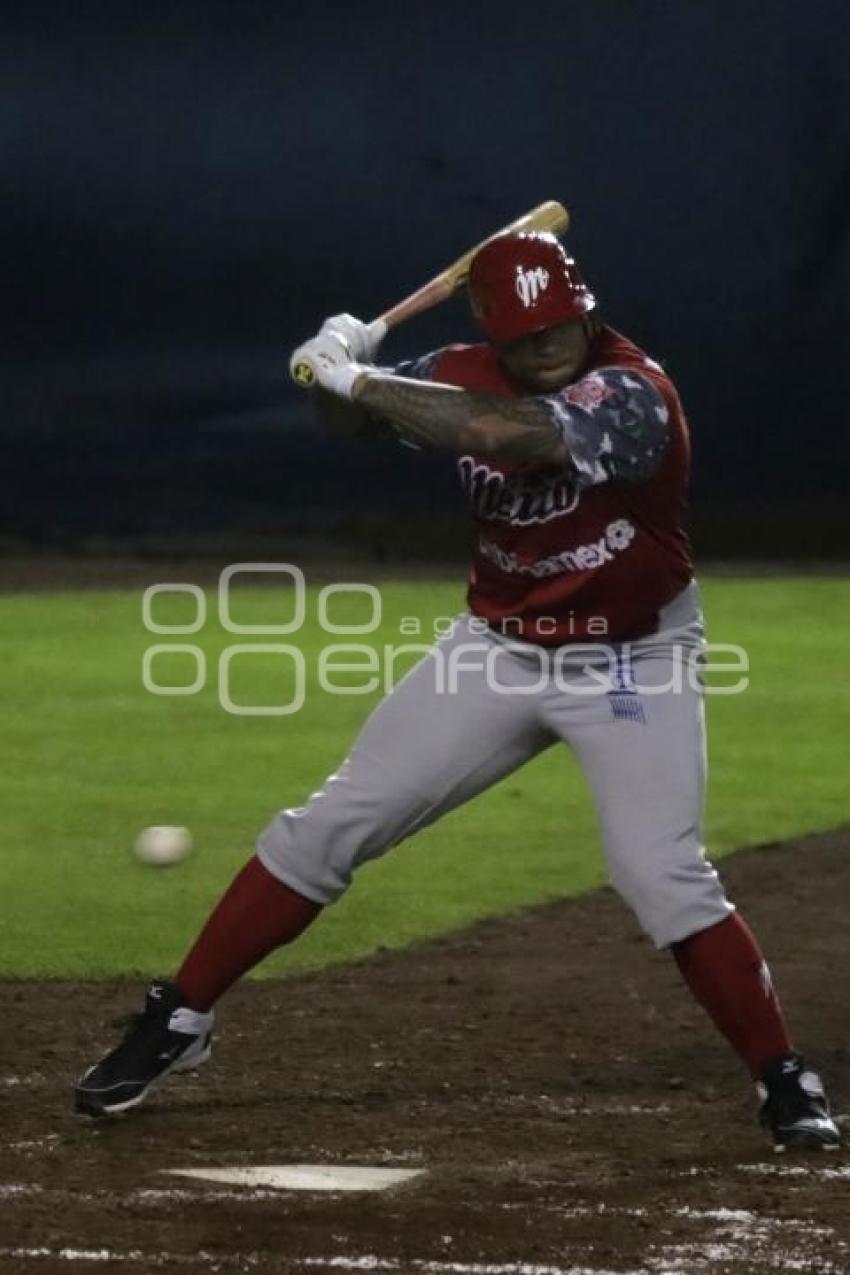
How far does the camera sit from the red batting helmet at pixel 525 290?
4246 millimetres

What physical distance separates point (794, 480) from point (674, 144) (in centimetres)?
189

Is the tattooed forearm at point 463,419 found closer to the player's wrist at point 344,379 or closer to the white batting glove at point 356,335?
the player's wrist at point 344,379

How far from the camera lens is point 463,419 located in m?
4.27

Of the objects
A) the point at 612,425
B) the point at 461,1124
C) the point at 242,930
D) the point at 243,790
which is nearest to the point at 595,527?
the point at 612,425

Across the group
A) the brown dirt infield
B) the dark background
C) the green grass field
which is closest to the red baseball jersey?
the brown dirt infield

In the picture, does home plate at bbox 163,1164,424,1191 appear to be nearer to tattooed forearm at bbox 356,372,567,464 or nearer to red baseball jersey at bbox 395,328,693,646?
red baseball jersey at bbox 395,328,693,646

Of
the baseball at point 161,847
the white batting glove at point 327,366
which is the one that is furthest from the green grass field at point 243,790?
the white batting glove at point 327,366

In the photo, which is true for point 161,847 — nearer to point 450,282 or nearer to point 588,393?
point 450,282

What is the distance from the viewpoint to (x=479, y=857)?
24.0ft

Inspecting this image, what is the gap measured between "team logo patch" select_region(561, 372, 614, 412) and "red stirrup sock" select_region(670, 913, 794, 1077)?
2.83 feet

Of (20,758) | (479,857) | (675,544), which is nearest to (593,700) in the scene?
(675,544)

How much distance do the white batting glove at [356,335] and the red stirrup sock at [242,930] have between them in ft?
3.07

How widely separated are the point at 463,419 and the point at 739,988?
39.9 inches

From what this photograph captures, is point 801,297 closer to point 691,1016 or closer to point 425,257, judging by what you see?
point 425,257
